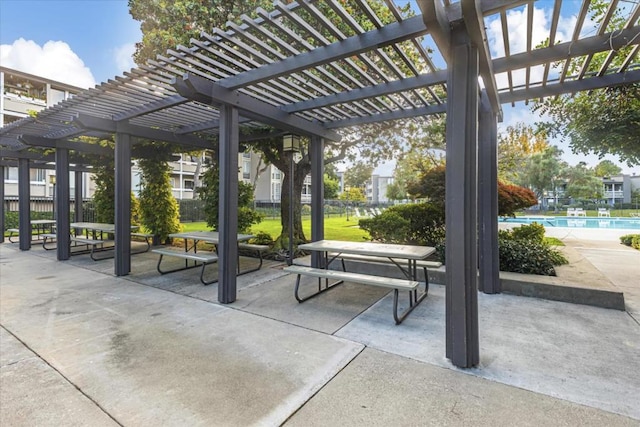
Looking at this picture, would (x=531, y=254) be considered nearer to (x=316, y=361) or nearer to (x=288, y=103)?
(x=316, y=361)

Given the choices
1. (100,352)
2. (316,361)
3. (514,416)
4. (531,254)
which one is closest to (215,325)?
(100,352)

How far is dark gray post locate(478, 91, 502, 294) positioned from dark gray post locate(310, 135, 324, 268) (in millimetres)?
2709

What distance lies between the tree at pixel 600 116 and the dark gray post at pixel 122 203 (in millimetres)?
6814

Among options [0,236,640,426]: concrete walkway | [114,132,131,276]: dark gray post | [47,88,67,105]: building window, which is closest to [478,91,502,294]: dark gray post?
[0,236,640,426]: concrete walkway

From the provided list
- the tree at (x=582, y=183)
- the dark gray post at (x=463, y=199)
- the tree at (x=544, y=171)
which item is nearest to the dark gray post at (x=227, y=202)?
the dark gray post at (x=463, y=199)

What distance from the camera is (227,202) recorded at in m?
4.05

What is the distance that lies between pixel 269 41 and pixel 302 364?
502 centimetres

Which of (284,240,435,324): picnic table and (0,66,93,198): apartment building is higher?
(0,66,93,198): apartment building

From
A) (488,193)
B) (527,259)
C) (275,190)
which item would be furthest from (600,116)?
(275,190)

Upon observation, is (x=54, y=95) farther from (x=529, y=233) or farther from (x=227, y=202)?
(x=529, y=233)

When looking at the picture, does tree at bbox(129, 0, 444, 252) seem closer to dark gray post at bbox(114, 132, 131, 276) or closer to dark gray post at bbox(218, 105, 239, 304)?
dark gray post at bbox(218, 105, 239, 304)

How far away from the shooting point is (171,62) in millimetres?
3336

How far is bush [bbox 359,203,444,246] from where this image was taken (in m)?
6.55

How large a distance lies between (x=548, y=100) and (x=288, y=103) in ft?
14.3
